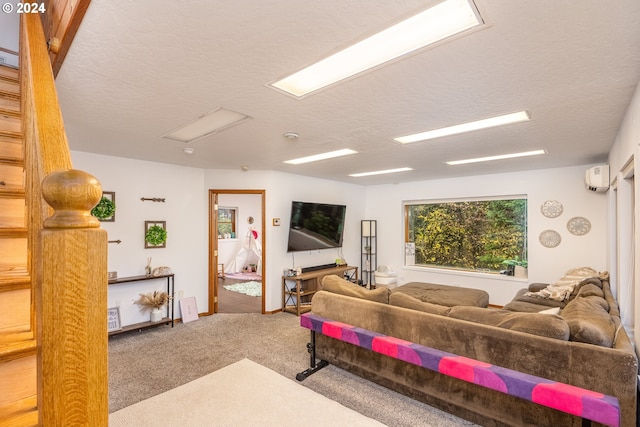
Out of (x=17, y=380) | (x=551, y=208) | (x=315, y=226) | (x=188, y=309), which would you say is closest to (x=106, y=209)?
(x=188, y=309)

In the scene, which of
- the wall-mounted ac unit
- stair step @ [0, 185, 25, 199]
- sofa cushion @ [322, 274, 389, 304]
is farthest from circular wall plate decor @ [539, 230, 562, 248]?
stair step @ [0, 185, 25, 199]

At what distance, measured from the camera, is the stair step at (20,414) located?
2.48 feet

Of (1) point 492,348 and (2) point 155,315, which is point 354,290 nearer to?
(1) point 492,348

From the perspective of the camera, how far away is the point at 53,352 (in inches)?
21.5

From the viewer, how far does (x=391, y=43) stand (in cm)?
166

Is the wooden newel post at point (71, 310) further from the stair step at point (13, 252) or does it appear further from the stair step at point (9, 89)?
the stair step at point (9, 89)

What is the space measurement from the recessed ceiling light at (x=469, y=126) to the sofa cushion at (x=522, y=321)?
1.62 m

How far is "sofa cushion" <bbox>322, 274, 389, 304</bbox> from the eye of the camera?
2.90 m

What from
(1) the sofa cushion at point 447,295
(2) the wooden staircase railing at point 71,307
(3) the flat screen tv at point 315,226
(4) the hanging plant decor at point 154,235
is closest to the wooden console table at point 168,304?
(4) the hanging plant decor at point 154,235

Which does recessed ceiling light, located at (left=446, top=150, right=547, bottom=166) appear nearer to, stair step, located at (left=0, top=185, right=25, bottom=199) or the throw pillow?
the throw pillow

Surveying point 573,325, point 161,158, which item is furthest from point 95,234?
point 161,158

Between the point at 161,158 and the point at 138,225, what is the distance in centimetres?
101

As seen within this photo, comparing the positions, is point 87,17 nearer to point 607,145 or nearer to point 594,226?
point 607,145

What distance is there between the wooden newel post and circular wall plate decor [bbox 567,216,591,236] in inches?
235
